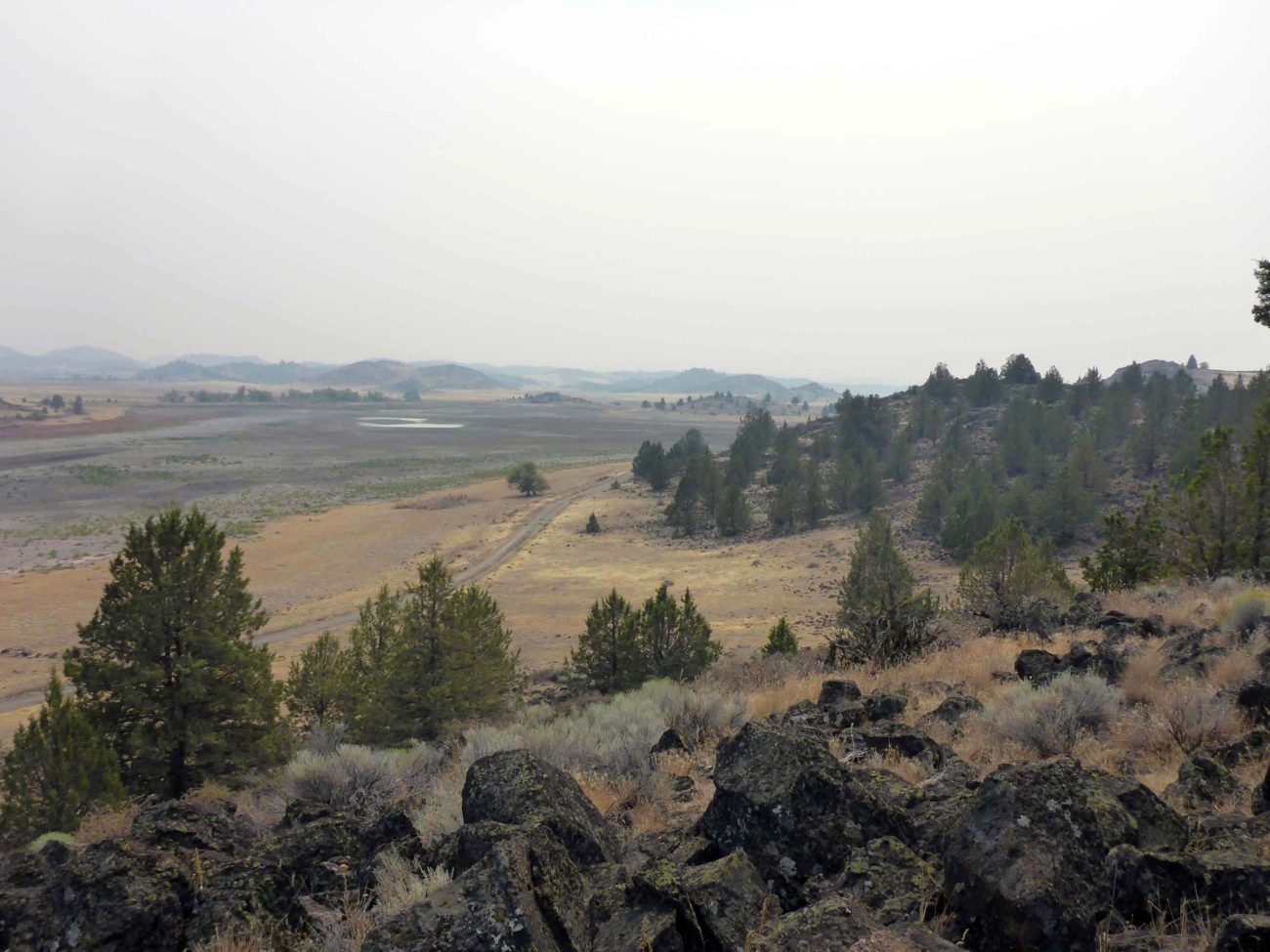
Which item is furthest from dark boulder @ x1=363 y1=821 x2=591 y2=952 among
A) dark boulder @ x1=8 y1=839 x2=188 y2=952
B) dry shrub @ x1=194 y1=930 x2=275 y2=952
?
dark boulder @ x1=8 y1=839 x2=188 y2=952

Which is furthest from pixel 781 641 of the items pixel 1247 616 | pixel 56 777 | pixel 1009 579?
pixel 56 777

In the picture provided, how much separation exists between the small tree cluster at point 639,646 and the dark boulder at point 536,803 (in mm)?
14271

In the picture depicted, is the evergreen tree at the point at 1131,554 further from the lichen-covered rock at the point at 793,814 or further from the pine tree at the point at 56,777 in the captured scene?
the pine tree at the point at 56,777

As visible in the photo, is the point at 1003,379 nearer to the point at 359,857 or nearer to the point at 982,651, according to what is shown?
the point at 982,651

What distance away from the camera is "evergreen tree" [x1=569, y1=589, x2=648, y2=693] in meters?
19.0

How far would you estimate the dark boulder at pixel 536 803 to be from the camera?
4215 millimetres

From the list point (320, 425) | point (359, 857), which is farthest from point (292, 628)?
point (320, 425)

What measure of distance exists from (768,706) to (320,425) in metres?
163

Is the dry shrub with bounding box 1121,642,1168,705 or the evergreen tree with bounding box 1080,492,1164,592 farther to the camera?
the evergreen tree with bounding box 1080,492,1164,592

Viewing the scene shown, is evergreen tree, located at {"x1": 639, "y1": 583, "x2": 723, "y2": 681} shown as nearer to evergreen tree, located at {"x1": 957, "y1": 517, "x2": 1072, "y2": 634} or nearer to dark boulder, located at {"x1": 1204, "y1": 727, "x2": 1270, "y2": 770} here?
evergreen tree, located at {"x1": 957, "y1": 517, "x2": 1072, "y2": 634}

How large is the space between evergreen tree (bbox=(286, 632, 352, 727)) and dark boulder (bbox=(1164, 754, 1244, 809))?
16630 mm

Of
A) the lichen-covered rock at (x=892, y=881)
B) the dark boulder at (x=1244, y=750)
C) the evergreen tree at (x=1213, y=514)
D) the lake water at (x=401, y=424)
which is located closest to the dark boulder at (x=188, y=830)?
the lichen-covered rock at (x=892, y=881)

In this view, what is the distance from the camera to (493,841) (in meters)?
3.75

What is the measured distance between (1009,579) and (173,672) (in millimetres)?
19490
